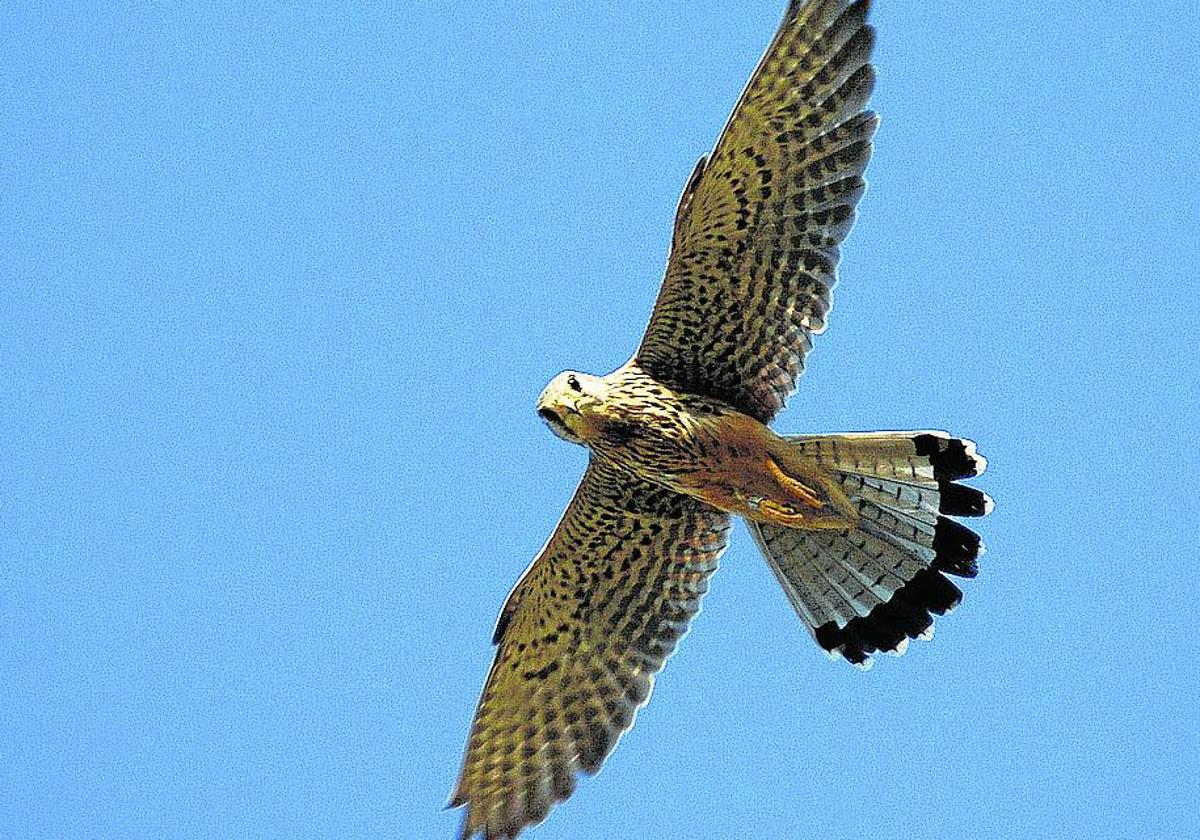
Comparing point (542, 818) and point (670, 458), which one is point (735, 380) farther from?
point (542, 818)

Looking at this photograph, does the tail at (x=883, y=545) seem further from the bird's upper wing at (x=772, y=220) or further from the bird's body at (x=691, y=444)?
the bird's upper wing at (x=772, y=220)

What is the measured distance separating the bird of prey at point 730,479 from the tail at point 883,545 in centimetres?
1

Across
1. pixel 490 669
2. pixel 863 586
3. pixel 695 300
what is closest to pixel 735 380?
pixel 695 300

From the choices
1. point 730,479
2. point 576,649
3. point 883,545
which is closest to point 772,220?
point 730,479

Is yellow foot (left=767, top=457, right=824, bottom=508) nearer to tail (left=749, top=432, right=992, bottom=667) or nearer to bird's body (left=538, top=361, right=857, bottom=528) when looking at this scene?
bird's body (left=538, top=361, right=857, bottom=528)

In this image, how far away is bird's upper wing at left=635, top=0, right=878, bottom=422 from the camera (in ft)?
27.0

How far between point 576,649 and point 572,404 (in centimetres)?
166

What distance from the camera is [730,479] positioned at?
8.63 meters

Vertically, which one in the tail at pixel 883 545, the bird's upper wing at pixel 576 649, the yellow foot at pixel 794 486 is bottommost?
the tail at pixel 883 545

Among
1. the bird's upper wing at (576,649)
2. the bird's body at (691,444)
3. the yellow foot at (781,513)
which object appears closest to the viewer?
the bird's body at (691,444)

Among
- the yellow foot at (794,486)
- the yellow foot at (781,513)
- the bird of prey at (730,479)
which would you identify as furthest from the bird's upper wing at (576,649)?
the yellow foot at (794,486)

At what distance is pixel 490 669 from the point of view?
374 inches

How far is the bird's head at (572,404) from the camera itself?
834cm

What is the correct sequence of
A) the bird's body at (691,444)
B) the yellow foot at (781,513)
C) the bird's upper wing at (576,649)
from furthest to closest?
1. the bird's upper wing at (576,649)
2. the yellow foot at (781,513)
3. the bird's body at (691,444)
